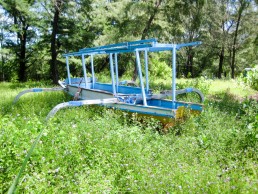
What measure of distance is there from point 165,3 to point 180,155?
38.0 feet

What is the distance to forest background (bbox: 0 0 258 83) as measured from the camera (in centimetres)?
1428

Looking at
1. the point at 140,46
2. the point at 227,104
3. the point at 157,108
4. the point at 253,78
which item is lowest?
the point at 227,104

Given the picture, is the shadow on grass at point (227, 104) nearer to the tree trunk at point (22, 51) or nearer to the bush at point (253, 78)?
the bush at point (253, 78)

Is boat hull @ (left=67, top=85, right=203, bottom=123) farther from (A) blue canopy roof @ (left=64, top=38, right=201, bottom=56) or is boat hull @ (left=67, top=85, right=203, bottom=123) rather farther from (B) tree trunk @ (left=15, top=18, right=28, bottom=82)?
(B) tree trunk @ (left=15, top=18, right=28, bottom=82)

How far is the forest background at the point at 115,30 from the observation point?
46.9ft

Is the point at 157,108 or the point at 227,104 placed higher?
the point at 157,108

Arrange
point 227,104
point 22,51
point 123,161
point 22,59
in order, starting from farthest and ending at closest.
→ point 22,51 < point 22,59 < point 227,104 < point 123,161

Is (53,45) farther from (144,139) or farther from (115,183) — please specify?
(115,183)

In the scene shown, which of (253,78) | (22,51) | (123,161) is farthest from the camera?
(22,51)

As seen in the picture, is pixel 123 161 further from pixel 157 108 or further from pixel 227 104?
pixel 227 104

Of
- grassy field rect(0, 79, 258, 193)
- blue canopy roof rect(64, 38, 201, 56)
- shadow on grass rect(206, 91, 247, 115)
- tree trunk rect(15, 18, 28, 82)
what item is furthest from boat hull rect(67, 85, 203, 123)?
tree trunk rect(15, 18, 28, 82)

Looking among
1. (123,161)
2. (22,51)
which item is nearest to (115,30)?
(22,51)

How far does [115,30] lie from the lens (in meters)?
15.8

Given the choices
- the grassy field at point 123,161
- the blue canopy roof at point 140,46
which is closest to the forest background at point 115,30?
the blue canopy roof at point 140,46
